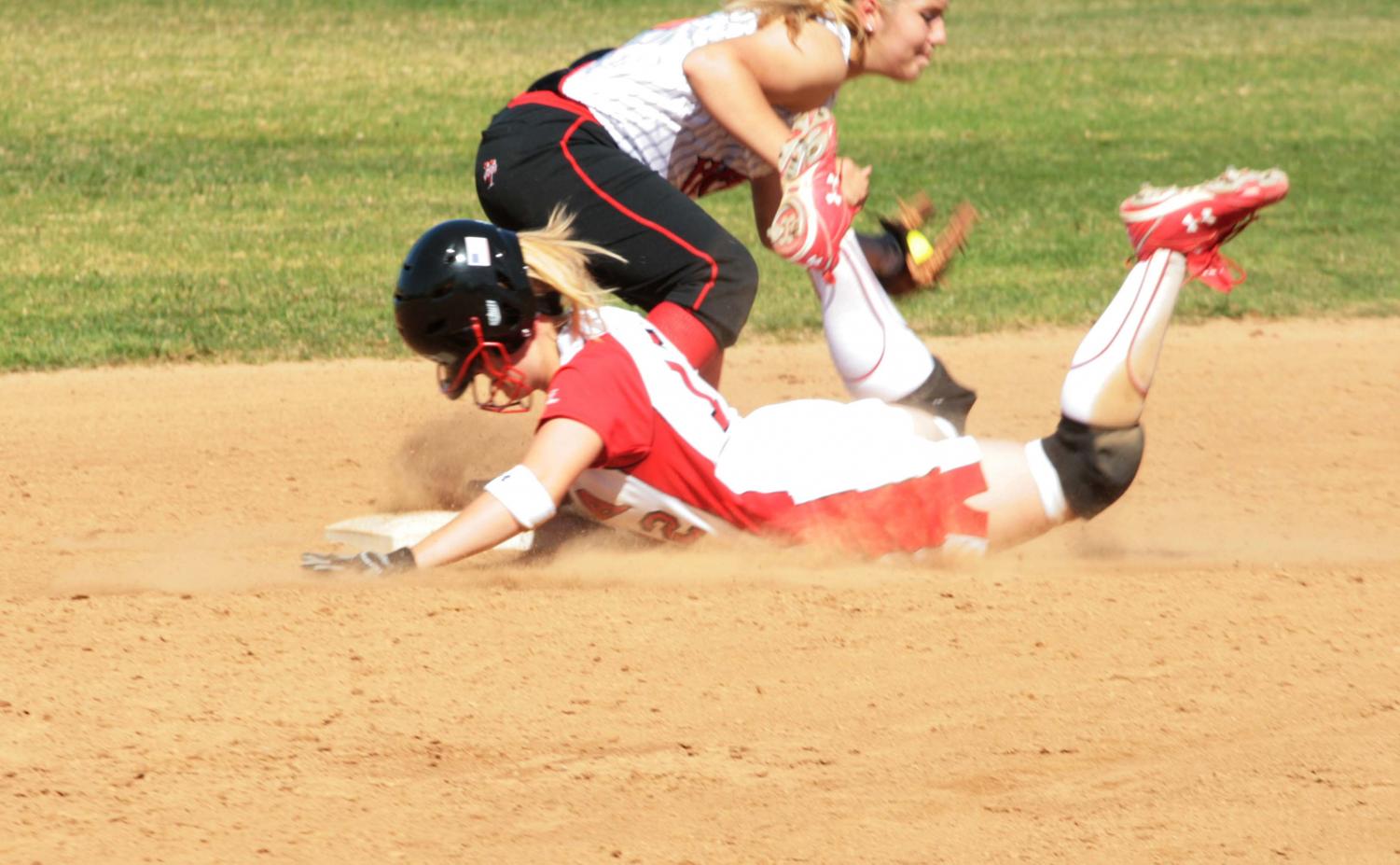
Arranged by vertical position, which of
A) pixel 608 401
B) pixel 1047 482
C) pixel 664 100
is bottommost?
pixel 1047 482

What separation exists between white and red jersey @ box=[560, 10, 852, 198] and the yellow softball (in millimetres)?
500

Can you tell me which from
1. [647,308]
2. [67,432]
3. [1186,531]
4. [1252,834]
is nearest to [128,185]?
[67,432]

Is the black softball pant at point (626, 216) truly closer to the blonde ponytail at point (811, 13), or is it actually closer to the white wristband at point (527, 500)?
the blonde ponytail at point (811, 13)

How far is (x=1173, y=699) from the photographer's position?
3746mm

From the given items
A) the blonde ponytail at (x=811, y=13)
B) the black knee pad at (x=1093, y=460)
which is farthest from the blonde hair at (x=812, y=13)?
the black knee pad at (x=1093, y=460)

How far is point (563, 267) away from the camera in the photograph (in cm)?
456

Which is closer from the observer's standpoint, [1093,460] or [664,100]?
[1093,460]

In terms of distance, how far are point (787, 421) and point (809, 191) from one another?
59 centimetres

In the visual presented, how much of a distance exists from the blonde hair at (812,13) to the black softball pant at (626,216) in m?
0.53

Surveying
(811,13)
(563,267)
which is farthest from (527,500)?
(811,13)

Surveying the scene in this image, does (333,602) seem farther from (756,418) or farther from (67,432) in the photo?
(67,432)

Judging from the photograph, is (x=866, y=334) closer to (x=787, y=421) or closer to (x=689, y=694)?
(x=787, y=421)

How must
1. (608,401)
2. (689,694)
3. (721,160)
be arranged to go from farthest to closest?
1. (721,160)
2. (608,401)
3. (689,694)

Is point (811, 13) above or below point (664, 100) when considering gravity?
above
